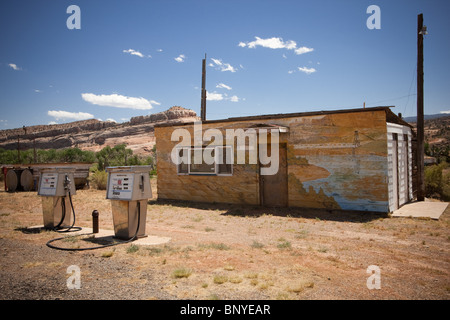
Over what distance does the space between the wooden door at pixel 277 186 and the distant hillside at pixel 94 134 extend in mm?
54705

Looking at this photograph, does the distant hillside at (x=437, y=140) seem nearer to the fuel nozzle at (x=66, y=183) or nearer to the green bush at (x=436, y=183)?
the green bush at (x=436, y=183)

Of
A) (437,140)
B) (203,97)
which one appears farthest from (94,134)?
(437,140)

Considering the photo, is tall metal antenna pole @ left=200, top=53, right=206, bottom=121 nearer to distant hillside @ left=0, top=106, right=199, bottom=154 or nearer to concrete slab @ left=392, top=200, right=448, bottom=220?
concrete slab @ left=392, top=200, right=448, bottom=220

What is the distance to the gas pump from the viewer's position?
24.9 ft

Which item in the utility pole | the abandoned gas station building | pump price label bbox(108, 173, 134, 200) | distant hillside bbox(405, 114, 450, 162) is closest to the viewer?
pump price label bbox(108, 173, 134, 200)

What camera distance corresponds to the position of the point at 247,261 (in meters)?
5.30

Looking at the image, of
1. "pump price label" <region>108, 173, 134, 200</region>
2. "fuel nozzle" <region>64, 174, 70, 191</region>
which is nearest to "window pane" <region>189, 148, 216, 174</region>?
"fuel nozzle" <region>64, 174, 70, 191</region>

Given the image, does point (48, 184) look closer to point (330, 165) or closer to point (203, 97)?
point (330, 165)

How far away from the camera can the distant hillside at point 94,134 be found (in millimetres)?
70625

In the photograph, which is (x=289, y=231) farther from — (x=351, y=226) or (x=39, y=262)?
(x=39, y=262)

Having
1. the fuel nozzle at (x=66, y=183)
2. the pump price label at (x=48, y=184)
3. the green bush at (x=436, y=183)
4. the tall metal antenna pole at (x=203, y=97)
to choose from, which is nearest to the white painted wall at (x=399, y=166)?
→ the green bush at (x=436, y=183)

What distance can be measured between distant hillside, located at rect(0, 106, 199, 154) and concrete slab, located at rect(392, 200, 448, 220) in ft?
189

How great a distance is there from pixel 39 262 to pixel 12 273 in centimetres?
54
